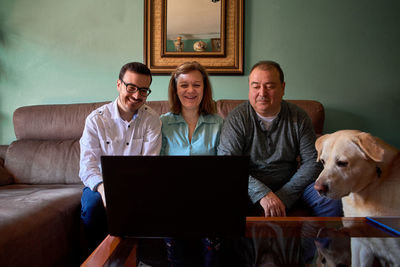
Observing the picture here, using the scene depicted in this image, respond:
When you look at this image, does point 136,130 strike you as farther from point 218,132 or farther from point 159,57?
point 159,57

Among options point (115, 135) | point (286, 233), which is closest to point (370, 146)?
point (286, 233)

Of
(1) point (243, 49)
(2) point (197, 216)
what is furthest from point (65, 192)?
(1) point (243, 49)

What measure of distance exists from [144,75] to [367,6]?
216cm

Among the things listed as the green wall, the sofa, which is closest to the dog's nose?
the sofa

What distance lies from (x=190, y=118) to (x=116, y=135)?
471 mm

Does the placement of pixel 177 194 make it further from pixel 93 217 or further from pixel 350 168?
pixel 93 217

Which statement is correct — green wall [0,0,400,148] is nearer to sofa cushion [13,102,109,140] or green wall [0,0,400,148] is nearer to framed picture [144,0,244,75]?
framed picture [144,0,244,75]

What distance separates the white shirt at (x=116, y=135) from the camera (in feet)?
4.43

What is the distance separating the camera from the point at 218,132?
153 centimetres

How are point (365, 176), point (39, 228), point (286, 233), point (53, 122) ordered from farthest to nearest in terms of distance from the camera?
point (53, 122) → point (39, 228) → point (365, 176) → point (286, 233)

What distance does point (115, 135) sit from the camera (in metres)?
1.42

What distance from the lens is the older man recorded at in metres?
1.31

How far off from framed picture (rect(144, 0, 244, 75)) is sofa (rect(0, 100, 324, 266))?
1.41ft

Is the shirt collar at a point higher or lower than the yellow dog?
higher
